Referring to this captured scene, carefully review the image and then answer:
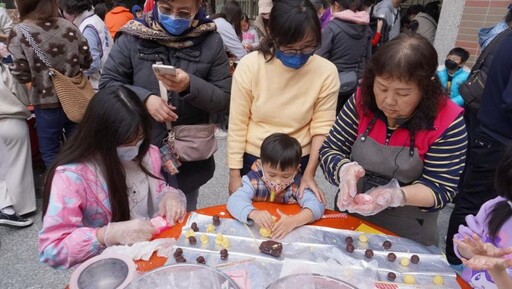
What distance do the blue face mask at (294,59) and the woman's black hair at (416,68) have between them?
0.35m

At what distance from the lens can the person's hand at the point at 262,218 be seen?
4.78ft

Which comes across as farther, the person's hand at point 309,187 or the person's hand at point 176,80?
the person's hand at point 309,187

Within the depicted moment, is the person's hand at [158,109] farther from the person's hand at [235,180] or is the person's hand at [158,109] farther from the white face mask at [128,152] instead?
the person's hand at [235,180]

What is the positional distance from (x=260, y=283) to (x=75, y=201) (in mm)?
725

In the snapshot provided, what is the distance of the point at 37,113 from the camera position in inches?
117

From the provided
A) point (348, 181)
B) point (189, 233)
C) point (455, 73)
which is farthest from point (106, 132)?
point (455, 73)

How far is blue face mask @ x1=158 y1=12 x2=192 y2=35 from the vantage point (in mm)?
1655

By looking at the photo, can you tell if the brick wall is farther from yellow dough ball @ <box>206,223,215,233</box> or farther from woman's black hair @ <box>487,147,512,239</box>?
yellow dough ball @ <box>206,223,215,233</box>

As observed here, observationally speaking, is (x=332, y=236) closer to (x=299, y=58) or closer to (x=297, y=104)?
(x=297, y=104)

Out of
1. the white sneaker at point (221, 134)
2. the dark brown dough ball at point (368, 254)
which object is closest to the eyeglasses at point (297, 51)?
the dark brown dough ball at point (368, 254)

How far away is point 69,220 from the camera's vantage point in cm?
126

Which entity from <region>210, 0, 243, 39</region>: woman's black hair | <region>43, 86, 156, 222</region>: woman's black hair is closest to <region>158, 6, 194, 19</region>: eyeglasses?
<region>43, 86, 156, 222</region>: woman's black hair

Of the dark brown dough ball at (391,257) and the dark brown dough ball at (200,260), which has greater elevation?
the dark brown dough ball at (391,257)

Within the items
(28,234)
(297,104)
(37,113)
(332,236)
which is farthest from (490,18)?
(28,234)
